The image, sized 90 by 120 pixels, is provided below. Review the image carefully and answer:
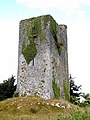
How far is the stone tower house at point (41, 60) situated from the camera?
27.5 metres

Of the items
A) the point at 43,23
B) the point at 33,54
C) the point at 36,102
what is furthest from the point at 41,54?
the point at 36,102

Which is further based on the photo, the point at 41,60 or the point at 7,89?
the point at 7,89

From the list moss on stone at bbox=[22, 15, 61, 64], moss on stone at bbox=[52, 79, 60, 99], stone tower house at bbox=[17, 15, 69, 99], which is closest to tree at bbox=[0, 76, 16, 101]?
stone tower house at bbox=[17, 15, 69, 99]

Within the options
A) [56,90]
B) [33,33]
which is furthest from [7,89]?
[33,33]

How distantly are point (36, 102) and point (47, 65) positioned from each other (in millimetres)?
4770

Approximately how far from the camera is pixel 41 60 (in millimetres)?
27953

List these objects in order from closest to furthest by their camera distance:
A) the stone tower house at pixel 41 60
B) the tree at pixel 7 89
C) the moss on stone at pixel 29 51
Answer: the stone tower house at pixel 41 60, the moss on stone at pixel 29 51, the tree at pixel 7 89

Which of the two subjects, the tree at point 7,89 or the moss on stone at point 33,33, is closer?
the moss on stone at point 33,33

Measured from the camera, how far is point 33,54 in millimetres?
28578

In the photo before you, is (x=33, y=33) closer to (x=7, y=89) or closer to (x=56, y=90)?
(x=56, y=90)

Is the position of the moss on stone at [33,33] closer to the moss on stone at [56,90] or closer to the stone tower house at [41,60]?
the stone tower house at [41,60]

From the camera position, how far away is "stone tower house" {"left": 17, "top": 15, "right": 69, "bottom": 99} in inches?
1083

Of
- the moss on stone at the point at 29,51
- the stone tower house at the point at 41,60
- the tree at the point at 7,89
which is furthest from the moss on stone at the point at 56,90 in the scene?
the tree at the point at 7,89

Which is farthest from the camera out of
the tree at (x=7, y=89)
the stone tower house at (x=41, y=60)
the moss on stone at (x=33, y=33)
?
the tree at (x=7, y=89)
